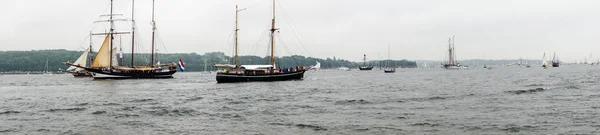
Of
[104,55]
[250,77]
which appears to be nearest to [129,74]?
[104,55]

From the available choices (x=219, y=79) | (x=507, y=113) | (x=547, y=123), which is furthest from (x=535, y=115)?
(x=219, y=79)

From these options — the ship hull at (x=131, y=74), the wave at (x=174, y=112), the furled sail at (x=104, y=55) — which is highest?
the furled sail at (x=104, y=55)

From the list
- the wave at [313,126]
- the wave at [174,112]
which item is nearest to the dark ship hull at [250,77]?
the wave at [174,112]

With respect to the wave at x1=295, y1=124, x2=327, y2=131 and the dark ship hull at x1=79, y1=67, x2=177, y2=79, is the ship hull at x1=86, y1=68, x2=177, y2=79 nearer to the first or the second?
the dark ship hull at x1=79, y1=67, x2=177, y2=79

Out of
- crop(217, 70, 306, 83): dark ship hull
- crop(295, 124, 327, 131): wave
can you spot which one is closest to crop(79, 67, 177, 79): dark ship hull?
crop(217, 70, 306, 83): dark ship hull

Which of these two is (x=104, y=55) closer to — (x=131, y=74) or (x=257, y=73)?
(x=131, y=74)

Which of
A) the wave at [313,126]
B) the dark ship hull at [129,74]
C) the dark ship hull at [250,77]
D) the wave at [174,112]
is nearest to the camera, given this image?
the wave at [313,126]

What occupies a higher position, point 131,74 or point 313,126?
point 131,74

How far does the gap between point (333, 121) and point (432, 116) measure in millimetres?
5251

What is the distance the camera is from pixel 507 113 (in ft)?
87.0

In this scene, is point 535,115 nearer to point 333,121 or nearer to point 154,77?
point 333,121

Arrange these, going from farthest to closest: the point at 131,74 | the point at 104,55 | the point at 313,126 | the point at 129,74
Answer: the point at 131,74 < the point at 104,55 < the point at 129,74 < the point at 313,126

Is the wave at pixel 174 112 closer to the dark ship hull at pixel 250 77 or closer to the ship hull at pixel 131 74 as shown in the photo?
the dark ship hull at pixel 250 77

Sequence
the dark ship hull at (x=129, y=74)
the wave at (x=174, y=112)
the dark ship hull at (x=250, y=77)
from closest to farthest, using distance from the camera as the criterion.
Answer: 1. the wave at (x=174, y=112)
2. the dark ship hull at (x=250, y=77)
3. the dark ship hull at (x=129, y=74)
